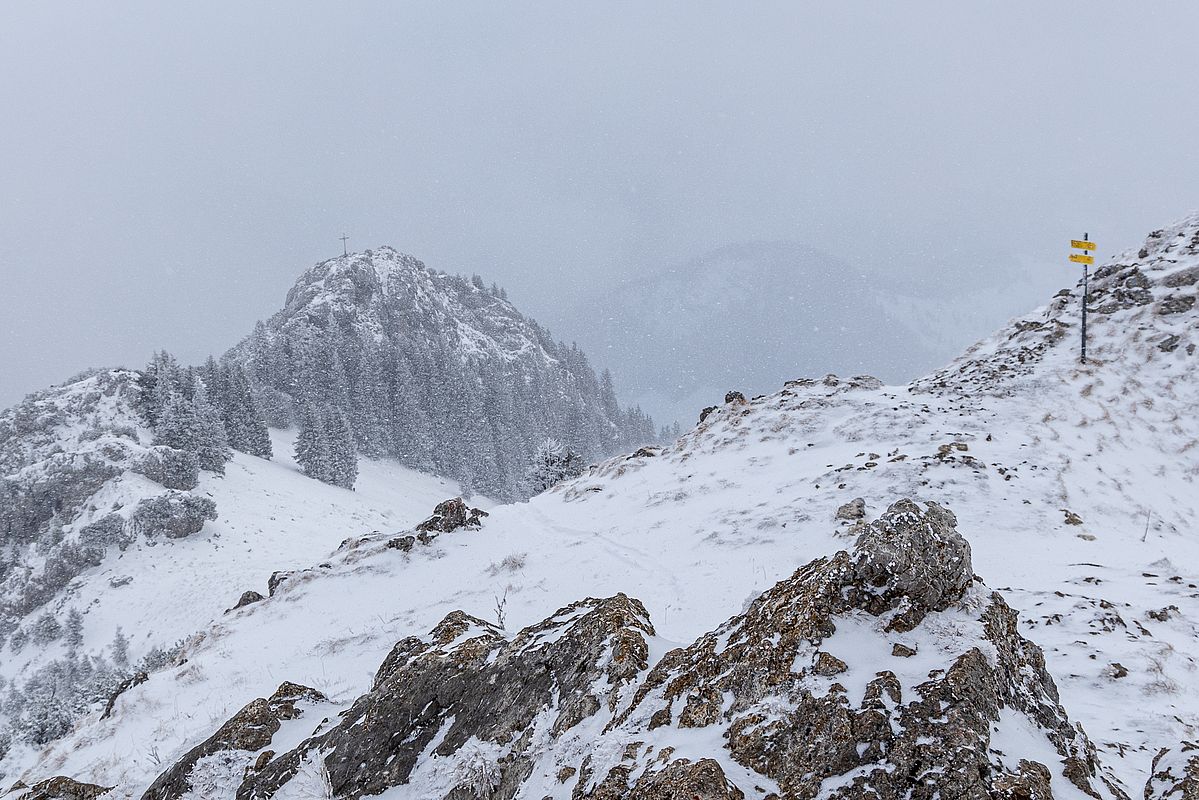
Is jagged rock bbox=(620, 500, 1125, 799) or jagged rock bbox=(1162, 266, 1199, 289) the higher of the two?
jagged rock bbox=(620, 500, 1125, 799)

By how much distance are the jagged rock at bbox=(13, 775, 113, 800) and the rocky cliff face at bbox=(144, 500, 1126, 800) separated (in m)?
0.99

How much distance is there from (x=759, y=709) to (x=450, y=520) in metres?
18.6

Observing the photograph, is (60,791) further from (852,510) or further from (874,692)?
(852,510)

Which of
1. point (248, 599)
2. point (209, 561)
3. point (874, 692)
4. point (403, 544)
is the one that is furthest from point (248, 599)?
point (209, 561)

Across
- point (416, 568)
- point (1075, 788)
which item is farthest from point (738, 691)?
point (416, 568)

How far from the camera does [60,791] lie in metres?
6.79

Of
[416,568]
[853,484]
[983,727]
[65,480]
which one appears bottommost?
[65,480]

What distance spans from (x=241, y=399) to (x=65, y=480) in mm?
21693

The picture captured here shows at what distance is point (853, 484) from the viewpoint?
723 inches

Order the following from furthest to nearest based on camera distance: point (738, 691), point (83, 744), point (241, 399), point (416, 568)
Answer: point (241, 399) < point (416, 568) < point (83, 744) < point (738, 691)

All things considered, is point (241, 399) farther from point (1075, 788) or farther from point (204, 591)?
point (1075, 788)

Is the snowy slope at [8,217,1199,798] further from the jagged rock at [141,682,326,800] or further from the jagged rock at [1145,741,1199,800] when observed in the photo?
the jagged rock at [141,682,326,800]

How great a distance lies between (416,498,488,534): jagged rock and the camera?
21.8 m

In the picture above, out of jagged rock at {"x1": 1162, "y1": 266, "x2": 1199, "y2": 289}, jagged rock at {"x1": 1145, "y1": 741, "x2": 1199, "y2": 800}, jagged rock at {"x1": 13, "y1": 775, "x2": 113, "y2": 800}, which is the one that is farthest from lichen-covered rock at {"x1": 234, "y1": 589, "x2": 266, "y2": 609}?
jagged rock at {"x1": 1162, "y1": 266, "x2": 1199, "y2": 289}
